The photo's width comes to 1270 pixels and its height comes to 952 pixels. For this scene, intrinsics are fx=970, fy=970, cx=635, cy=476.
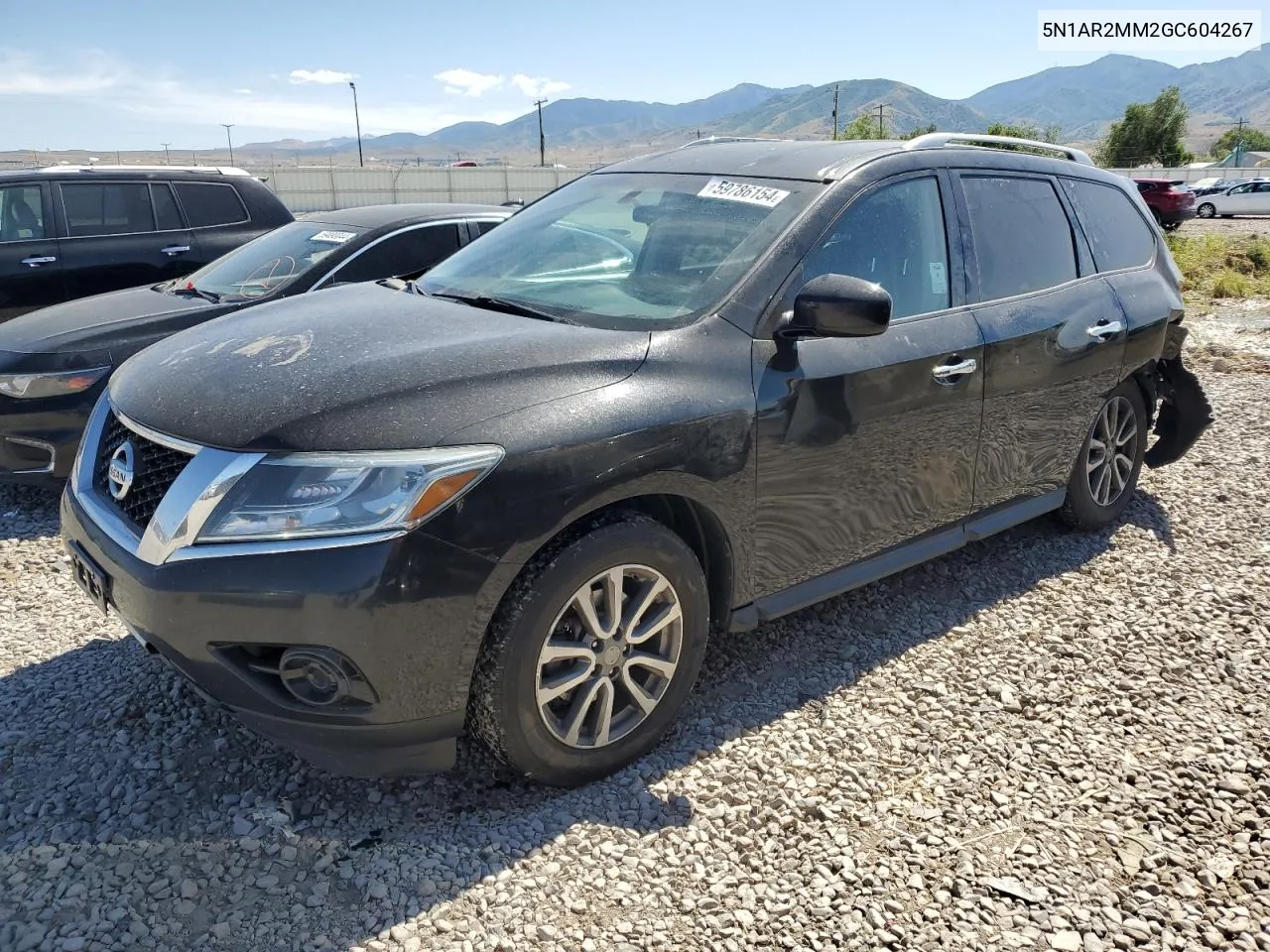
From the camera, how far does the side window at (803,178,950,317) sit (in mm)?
3354

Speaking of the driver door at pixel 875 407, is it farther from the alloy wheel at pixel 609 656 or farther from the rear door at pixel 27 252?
the rear door at pixel 27 252

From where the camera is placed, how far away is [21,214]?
24.2 ft

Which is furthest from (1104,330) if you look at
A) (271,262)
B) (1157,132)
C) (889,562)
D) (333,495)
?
(1157,132)

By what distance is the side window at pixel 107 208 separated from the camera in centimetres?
751

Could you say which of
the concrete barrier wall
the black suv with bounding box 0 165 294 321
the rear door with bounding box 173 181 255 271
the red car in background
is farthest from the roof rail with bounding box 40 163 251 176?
the concrete barrier wall

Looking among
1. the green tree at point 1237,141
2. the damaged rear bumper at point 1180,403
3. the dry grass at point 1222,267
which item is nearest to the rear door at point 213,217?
the damaged rear bumper at point 1180,403

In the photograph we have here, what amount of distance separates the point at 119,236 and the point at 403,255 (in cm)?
310

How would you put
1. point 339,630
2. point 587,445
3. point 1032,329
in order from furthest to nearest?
point 1032,329 → point 587,445 → point 339,630

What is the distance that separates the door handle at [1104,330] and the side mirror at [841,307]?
190 cm

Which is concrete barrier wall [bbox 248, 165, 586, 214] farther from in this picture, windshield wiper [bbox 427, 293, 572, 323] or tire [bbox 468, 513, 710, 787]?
tire [bbox 468, 513, 710, 787]

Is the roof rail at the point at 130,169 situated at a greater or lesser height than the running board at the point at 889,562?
greater

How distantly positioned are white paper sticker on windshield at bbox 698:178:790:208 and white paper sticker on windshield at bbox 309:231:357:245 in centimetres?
299

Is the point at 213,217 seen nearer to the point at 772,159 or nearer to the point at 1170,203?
the point at 772,159

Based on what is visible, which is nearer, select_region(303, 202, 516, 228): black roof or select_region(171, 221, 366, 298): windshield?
select_region(171, 221, 366, 298): windshield
